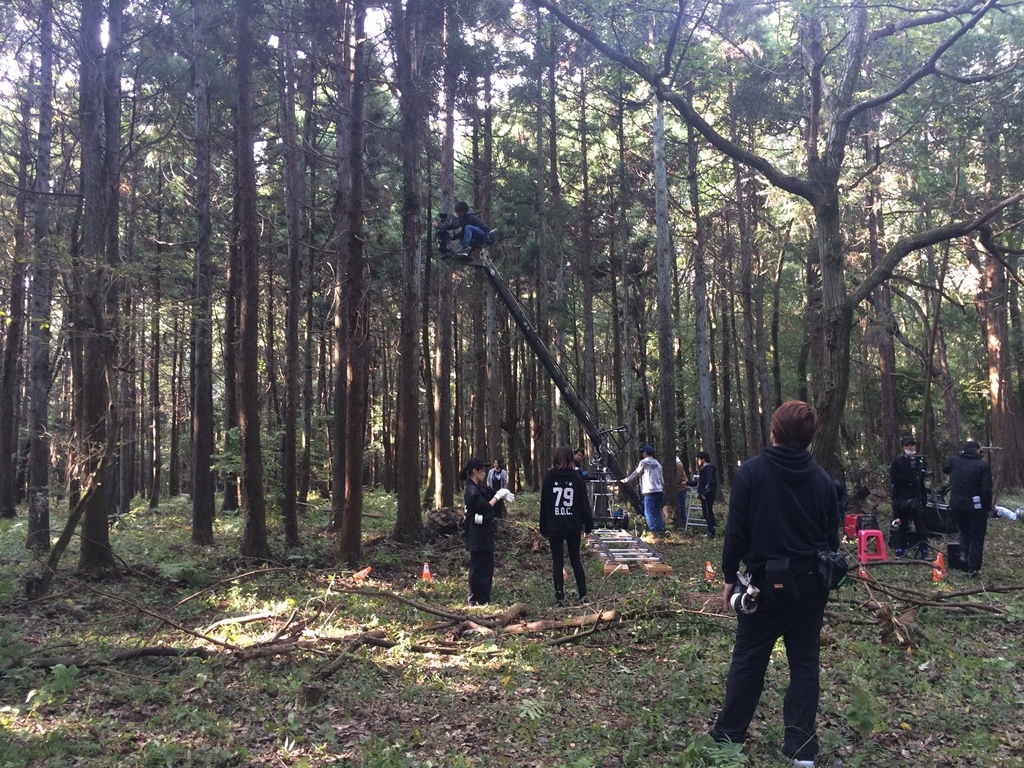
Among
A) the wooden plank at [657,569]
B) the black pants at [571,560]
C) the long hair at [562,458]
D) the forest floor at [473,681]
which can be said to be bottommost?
the wooden plank at [657,569]

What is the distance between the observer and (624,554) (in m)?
12.7

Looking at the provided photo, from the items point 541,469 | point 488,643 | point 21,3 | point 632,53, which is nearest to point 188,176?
point 21,3

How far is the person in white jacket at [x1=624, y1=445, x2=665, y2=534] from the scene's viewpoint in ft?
53.1

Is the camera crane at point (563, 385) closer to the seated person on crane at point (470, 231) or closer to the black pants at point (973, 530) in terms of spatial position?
the seated person on crane at point (470, 231)

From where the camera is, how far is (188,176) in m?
18.2

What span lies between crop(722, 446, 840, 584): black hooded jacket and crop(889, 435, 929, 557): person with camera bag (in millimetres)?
8923

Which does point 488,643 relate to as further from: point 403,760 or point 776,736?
point 776,736

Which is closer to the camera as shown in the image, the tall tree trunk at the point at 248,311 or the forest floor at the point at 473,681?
the forest floor at the point at 473,681

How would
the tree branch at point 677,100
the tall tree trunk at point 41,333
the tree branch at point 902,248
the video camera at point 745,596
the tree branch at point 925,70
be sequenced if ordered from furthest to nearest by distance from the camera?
the tall tree trunk at point 41,333 < the tree branch at point 902,248 < the tree branch at point 677,100 < the tree branch at point 925,70 < the video camera at point 745,596

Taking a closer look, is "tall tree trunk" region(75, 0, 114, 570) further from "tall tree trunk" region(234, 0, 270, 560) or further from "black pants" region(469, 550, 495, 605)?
"black pants" region(469, 550, 495, 605)

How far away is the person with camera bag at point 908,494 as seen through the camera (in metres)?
12.1

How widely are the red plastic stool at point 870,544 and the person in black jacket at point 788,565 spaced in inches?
274

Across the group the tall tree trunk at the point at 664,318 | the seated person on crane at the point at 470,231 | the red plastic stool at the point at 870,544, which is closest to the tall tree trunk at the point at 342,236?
the seated person on crane at the point at 470,231

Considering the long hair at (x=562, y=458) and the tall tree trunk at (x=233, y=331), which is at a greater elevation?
the tall tree trunk at (x=233, y=331)
